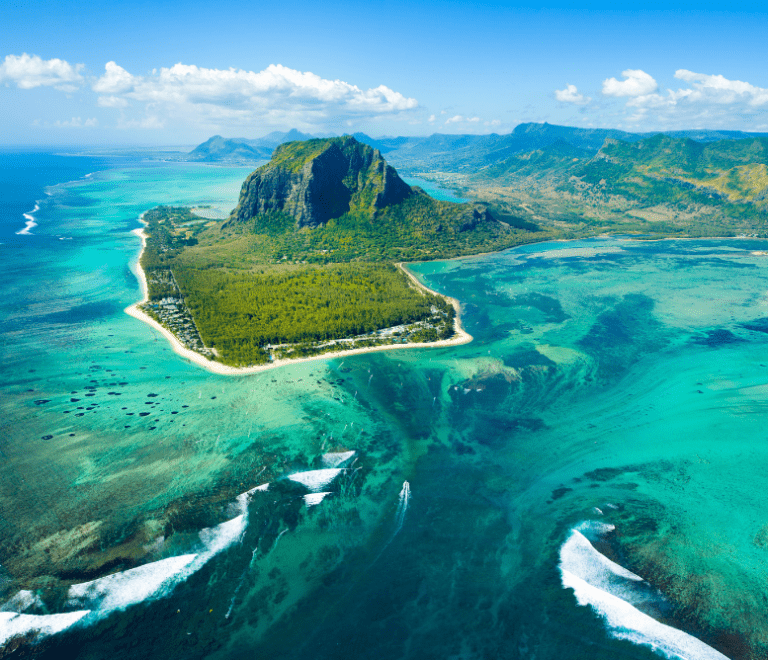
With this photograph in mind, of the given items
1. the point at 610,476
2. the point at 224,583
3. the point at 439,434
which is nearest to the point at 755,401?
the point at 610,476

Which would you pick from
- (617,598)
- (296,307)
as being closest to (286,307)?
(296,307)

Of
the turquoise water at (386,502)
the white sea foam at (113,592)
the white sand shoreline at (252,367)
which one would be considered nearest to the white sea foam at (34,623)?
the white sea foam at (113,592)

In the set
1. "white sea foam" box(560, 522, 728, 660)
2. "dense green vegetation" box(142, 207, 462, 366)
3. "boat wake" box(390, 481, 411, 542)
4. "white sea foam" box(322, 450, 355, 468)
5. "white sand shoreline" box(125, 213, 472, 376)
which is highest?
"dense green vegetation" box(142, 207, 462, 366)

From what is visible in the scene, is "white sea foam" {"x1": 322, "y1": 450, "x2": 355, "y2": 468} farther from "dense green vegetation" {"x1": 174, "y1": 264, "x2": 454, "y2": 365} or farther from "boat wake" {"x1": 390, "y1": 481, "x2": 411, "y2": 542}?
"dense green vegetation" {"x1": 174, "y1": 264, "x2": 454, "y2": 365}

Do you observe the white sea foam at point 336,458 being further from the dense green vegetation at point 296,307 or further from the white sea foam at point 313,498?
the dense green vegetation at point 296,307

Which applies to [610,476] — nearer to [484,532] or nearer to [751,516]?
[751,516]

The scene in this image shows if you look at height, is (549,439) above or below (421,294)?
below

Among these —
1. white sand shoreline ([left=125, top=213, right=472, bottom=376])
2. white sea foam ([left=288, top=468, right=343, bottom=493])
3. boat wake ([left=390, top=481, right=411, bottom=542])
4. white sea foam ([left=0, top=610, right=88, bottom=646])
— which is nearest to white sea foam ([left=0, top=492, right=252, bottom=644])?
white sea foam ([left=0, top=610, right=88, bottom=646])
